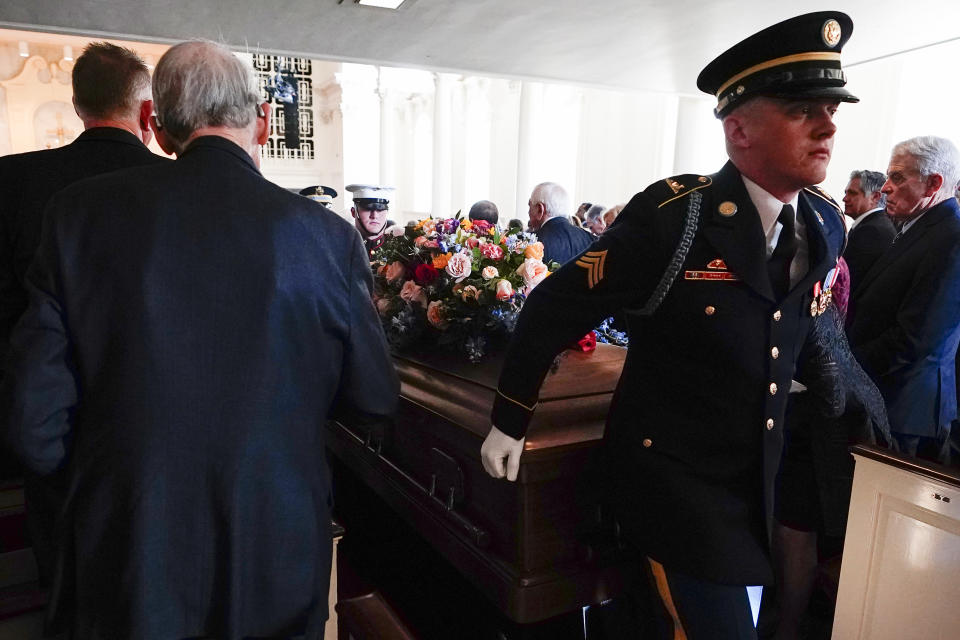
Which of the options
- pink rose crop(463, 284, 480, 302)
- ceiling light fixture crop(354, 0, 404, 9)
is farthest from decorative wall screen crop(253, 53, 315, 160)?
pink rose crop(463, 284, 480, 302)

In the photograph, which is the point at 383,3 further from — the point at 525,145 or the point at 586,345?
the point at 525,145

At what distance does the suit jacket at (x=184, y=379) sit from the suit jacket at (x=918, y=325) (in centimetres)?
217

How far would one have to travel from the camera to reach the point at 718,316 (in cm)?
127

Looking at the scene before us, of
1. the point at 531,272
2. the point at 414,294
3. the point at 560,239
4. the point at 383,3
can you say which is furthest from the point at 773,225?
the point at 383,3

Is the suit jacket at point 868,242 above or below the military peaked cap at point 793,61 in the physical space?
below

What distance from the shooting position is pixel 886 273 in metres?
2.63

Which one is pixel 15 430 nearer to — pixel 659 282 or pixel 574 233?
pixel 659 282

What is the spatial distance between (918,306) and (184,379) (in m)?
2.52

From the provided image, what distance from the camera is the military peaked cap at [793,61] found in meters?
1.21

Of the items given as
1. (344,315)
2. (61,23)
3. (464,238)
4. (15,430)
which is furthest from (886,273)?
(61,23)

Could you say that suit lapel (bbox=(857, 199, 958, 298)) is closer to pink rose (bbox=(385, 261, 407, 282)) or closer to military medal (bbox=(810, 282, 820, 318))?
military medal (bbox=(810, 282, 820, 318))

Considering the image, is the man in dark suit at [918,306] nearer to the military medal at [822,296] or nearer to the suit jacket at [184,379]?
the military medal at [822,296]

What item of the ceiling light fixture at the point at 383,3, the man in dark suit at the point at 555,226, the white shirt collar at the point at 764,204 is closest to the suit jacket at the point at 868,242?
the man in dark suit at the point at 555,226

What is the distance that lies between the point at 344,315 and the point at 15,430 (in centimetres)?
58
